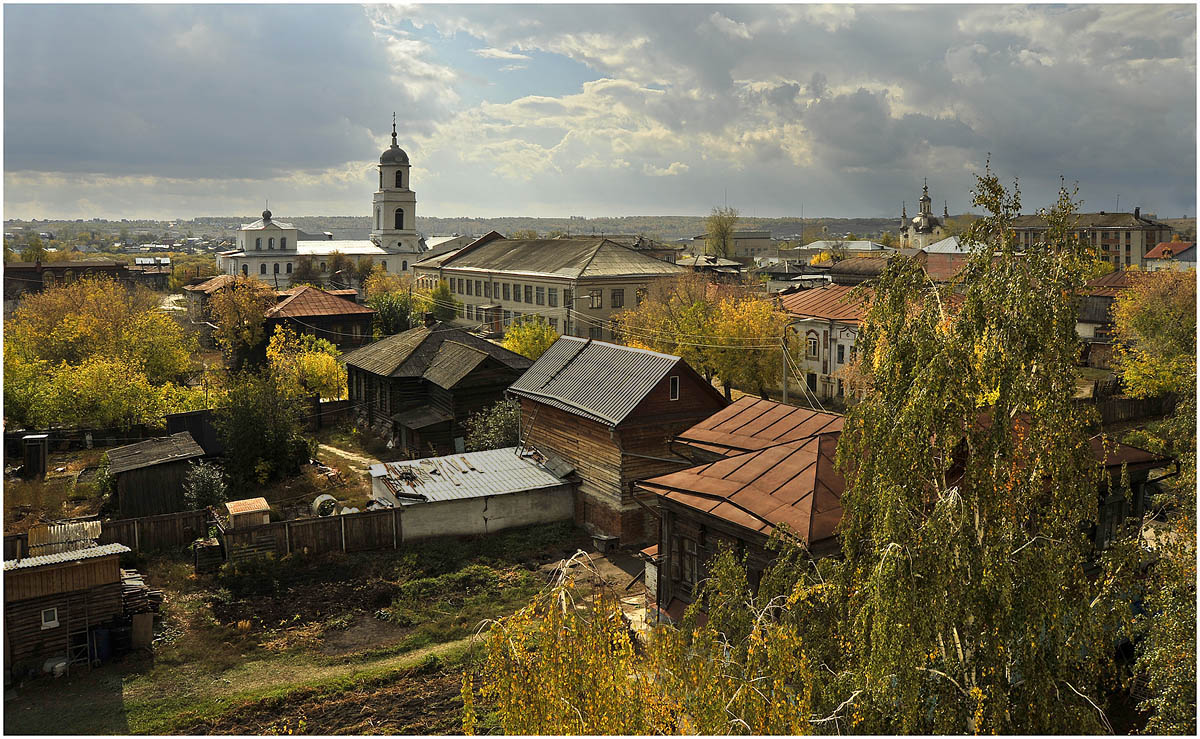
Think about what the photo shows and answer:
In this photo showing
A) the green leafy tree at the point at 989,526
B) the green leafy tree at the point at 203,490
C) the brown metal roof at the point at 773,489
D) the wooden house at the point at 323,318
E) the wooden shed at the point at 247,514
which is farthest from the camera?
the wooden house at the point at 323,318

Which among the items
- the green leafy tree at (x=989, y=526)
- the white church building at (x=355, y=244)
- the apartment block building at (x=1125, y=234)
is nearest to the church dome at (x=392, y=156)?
the white church building at (x=355, y=244)

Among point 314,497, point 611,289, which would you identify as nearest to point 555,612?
point 314,497

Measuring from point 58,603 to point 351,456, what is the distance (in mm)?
16638

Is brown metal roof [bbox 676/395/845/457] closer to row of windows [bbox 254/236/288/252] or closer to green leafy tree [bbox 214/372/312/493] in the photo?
green leafy tree [bbox 214/372/312/493]

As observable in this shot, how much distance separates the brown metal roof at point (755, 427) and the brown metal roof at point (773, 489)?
9.50 ft

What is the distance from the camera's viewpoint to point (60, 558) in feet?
→ 53.8

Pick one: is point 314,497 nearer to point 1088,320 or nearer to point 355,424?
point 355,424

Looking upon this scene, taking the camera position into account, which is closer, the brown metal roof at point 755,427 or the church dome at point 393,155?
the brown metal roof at point 755,427

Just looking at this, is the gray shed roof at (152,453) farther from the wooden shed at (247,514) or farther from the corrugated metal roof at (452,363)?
the corrugated metal roof at (452,363)

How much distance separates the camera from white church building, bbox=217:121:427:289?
106m

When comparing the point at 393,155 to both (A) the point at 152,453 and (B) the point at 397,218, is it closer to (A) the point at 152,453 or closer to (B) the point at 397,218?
(B) the point at 397,218

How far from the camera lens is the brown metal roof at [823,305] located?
39.2 metres

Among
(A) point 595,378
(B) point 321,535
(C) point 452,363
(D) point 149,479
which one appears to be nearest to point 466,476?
(B) point 321,535

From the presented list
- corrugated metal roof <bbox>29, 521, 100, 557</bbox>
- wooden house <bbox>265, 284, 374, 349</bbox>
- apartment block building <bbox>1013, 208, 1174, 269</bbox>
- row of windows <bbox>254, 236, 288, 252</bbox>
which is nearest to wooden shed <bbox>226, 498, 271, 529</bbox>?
corrugated metal roof <bbox>29, 521, 100, 557</bbox>
